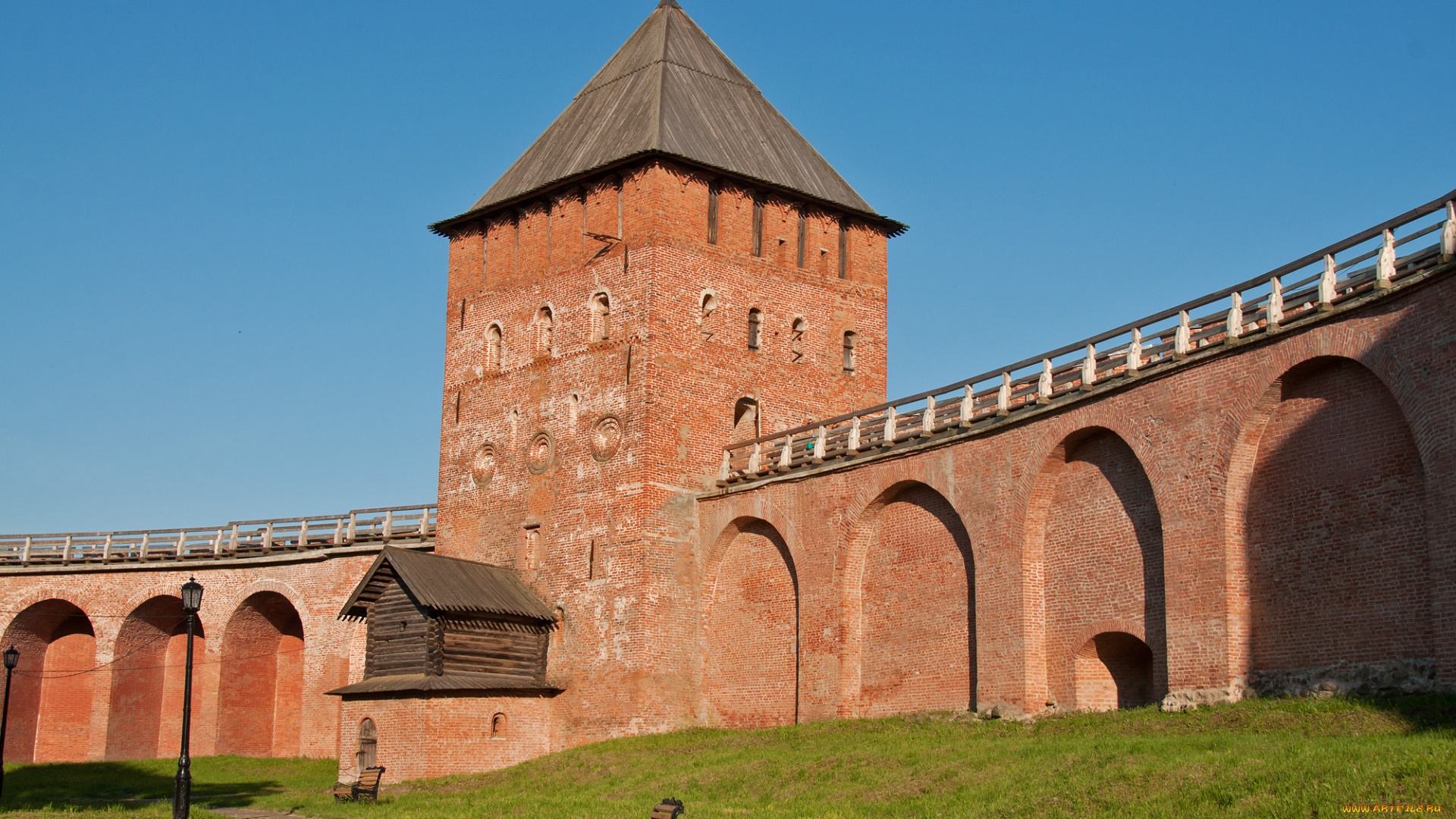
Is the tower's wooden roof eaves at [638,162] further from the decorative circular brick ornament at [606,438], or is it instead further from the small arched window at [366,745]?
the small arched window at [366,745]

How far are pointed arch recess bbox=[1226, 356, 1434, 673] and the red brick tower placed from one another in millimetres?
12517

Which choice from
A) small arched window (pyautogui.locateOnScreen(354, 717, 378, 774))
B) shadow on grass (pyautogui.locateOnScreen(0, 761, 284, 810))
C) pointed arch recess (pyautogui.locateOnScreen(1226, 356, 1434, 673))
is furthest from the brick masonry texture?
shadow on grass (pyautogui.locateOnScreen(0, 761, 284, 810))

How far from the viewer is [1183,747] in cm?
1714

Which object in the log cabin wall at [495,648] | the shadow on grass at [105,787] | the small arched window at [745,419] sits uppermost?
the small arched window at [745,419]

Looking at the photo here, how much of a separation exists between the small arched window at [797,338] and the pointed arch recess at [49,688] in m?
22.8

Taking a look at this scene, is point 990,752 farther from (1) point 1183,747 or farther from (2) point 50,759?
(2) point 50,759

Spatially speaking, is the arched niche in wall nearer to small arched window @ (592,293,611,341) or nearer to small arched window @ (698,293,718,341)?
small arched window @ (698,293,718,341)

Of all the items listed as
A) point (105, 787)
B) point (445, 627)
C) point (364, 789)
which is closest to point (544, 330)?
point (445, 627)

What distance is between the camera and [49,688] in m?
43.0

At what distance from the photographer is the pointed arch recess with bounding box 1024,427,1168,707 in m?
22.0

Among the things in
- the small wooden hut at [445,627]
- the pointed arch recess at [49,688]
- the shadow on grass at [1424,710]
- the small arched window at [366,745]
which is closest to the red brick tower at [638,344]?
the small wooden hut at [445,627]

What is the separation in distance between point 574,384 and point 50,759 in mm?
21516

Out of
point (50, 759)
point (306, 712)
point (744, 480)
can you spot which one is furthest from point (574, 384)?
point (50, 759)

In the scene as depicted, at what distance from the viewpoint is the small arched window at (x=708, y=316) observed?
1224 inches
